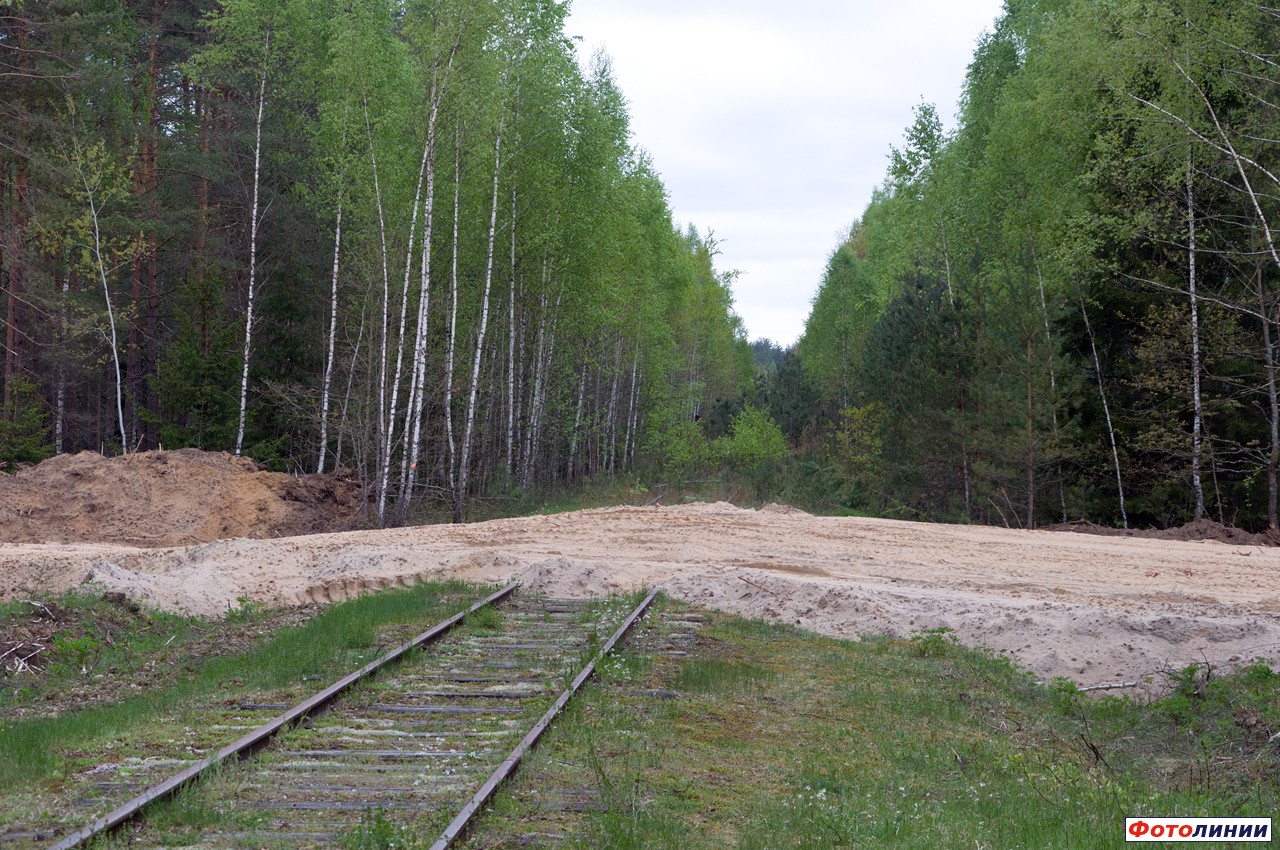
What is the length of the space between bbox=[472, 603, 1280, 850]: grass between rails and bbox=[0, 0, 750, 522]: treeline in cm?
1613

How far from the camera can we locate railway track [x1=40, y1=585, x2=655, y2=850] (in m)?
5.45

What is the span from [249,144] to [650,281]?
54.6 feet

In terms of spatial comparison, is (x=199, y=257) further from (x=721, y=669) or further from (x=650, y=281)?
(x=721, y=669)

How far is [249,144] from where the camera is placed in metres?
32.2

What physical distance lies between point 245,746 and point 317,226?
3034cm

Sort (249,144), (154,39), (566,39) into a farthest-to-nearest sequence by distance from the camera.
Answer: (154,39), (249,144), (566,39)

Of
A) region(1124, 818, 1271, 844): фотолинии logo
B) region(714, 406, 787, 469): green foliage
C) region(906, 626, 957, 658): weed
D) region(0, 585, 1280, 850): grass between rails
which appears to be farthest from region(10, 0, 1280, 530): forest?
region(1124, 818, 1271, 844): фотолинии logo

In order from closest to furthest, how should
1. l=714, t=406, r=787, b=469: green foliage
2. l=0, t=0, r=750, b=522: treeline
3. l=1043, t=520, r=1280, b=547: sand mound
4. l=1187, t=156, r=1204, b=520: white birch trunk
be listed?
l=1043, t=520, r=1280, b=547: sand mound → l=1187, t=156, r=1204, b=520: white birch trunk → l=0, t=0, r=750, b=522: treeline → l=714, t=406, r=787, b=469: green foliage

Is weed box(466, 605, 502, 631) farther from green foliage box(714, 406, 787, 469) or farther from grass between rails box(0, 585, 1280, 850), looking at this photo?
green foliage box(714, 406, 787, 469)

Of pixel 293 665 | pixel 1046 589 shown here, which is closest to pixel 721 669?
pixel 293 665

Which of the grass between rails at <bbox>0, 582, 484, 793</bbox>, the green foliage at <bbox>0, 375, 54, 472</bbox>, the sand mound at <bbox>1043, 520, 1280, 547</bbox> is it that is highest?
the green foliage at <bbox>0, 375, 54, 472</bbox>

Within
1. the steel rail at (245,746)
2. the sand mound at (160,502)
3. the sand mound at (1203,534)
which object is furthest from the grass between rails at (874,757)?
the sand mound at (160,502)

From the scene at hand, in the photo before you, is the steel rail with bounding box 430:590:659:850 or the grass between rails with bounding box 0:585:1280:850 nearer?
the steel rail with bounding box 430:590:659:850

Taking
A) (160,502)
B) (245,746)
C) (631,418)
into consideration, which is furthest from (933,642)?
(631,418)
